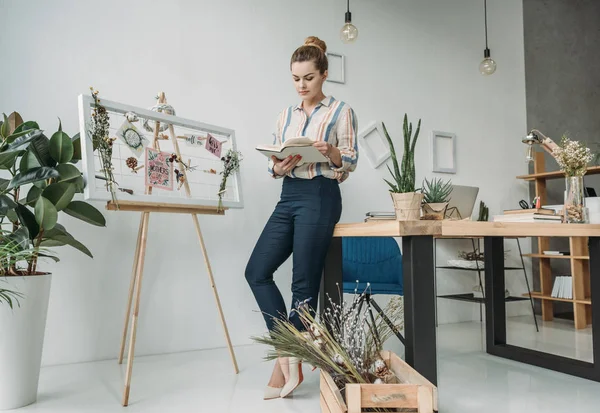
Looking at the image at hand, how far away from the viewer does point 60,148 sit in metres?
2.09

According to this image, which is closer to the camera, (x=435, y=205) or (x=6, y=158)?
(x=6, y=158)

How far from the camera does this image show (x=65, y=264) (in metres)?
2.73

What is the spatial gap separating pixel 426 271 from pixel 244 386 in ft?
3.52

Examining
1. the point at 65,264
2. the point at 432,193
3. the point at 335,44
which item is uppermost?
the point at 335,44

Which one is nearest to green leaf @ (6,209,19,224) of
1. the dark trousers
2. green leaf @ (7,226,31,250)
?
green leaf @ (7,226,31,250)

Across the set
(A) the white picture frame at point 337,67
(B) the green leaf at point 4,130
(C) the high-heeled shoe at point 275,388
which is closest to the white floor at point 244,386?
(C) the high-heeled shoe at point 275,388

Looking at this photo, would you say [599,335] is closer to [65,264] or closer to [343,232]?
[343,232]

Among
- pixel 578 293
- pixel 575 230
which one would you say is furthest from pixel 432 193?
pixel 578 293

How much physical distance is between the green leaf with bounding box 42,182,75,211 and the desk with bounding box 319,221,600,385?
3.67 feet

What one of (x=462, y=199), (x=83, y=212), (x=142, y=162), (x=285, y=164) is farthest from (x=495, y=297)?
(x=83, y=212)

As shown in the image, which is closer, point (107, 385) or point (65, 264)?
point (107, 385)

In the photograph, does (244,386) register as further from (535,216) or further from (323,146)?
(535,216)

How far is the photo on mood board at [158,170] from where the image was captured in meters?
2.25

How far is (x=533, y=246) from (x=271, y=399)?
340 cm
